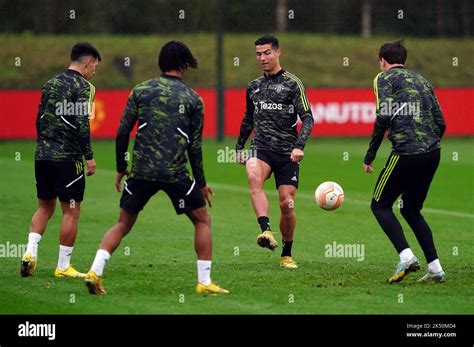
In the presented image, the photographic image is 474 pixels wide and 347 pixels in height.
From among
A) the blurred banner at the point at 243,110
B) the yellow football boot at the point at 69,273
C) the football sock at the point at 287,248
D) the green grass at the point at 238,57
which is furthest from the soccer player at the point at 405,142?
the green grass at the point at 238,57

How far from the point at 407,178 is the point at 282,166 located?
192 centimetres

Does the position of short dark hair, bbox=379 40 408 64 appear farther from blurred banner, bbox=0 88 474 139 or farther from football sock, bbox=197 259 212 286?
blurred banner, bbox=0 88 474 139

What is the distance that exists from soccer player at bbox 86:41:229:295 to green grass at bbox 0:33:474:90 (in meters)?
28.6

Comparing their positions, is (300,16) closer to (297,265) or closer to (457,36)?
(457,36)

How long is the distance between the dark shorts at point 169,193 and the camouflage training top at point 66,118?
1396mm

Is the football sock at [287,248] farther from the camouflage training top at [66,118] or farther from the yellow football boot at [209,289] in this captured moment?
the camouflage training top at [66,118]

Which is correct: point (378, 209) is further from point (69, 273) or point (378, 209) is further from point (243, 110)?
point (243, 110)

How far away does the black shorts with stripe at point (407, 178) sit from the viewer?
35.5ft

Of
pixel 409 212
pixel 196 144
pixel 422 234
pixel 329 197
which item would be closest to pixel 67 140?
pixel 196 144

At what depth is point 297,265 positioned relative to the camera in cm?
1229

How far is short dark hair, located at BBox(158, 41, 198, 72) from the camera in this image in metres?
10.0

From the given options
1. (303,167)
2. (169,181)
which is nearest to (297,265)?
(169,181)

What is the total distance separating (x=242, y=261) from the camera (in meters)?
12.6

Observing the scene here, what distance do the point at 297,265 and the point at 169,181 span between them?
2.85 m
